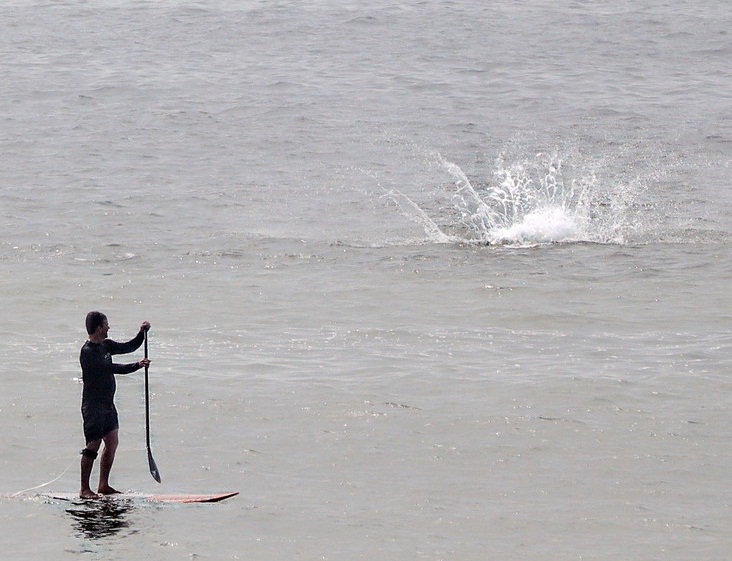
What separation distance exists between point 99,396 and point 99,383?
0.41 ft

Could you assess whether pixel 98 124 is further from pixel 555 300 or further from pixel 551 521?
pixel 551 521

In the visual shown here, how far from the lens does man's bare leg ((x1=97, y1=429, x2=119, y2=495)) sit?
1112 cm

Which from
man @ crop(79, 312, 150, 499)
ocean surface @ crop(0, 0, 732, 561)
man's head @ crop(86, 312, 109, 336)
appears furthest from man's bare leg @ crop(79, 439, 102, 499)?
man's head @ crop(86, 312, 109, 336)

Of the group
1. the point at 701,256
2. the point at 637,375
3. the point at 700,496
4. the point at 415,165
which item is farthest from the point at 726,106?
the point at 700,496

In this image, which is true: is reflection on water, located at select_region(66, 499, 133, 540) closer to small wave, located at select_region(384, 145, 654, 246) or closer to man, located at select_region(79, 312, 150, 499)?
man, located at select_region(79, 312, 150, 499)

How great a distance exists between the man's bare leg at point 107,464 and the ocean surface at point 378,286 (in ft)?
1.10

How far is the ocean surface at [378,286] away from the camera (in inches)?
431

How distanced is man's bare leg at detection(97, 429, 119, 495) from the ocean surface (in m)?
0.34

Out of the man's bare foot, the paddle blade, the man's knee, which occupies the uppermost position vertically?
the man's knee

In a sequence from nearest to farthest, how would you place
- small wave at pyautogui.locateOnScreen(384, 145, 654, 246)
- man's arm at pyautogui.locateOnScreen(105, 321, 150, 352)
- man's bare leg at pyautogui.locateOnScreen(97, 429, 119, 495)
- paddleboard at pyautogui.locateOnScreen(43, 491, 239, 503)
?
paddleboard at pyautogui.locateOnScreen(43, 491, 239, 503) → man's bare leg at pyautogui.locateOnScreen(97, 429, 119, 495) → man's arm at pyautogui.locateOnScreen(105, 321, 150, 352) → small wave at pyautogui.locateOnScreen(384, 145, 654, 246)

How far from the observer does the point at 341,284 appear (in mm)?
18766

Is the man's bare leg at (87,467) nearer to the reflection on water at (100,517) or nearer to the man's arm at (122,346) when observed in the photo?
the reflection on water at (100,517)

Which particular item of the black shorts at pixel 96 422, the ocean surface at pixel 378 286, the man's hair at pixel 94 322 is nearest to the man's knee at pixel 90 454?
the black shorts at pixel 96 422

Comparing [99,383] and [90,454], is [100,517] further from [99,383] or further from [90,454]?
[99,383]
